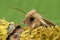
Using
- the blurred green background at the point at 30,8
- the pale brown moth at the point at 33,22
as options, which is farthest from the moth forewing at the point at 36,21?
the blurred green background at the point at 30,8

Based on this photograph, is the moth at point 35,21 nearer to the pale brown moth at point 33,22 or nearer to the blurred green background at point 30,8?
the pale brown moth at point 33,22

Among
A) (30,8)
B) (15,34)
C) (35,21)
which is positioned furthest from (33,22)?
(30,8)

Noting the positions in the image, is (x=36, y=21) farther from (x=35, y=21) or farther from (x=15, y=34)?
(x=15, y=34)

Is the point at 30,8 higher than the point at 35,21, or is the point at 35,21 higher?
the point at 30,8

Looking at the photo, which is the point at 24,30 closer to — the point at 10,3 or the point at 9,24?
the point at 9,24

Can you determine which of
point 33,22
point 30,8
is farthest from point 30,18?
point 30,8

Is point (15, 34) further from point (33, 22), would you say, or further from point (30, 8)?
point (30, 8)

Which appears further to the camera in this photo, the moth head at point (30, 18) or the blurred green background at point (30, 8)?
the blurred green background at point (30, 8)

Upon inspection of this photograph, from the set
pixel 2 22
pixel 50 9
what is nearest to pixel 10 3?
pixel 50 9

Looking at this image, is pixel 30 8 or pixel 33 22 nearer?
pixel 33 22
